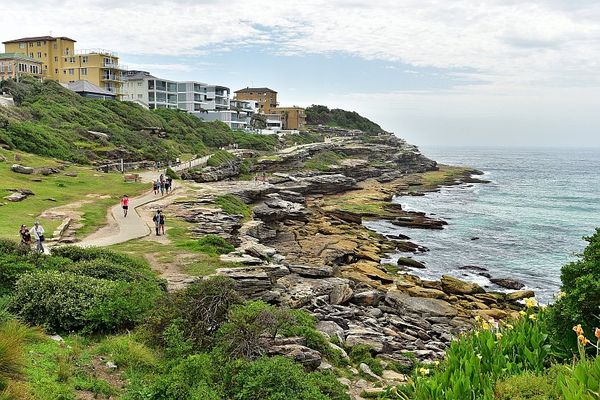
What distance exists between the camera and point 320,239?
1481 inches

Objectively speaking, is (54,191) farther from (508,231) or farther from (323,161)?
(323,161)

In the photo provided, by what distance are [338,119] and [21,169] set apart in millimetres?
130043

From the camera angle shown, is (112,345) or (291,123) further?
(291,123)

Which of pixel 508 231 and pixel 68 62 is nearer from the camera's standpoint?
pixel 508 231

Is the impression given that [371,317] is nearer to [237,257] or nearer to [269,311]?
[237,257]

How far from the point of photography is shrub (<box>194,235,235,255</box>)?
70.9ft

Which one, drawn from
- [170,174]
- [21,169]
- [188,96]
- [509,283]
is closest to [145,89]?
[188,96]

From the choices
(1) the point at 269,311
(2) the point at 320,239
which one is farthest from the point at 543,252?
(1) the point at 269,311

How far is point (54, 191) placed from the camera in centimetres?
3216

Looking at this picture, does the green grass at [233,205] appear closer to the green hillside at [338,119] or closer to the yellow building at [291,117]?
the yellow building at [291,117]

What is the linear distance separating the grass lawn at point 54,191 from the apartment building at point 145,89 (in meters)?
55.1

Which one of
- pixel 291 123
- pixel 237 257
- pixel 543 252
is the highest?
pixel 291 123

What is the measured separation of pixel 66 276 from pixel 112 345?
3259 mm

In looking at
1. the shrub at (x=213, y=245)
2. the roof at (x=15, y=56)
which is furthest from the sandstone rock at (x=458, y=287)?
the roof at (x=15, y=56)
